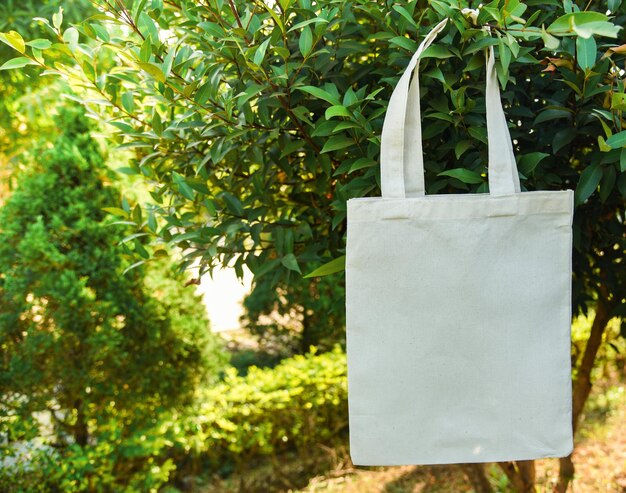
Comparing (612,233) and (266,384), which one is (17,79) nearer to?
(266,384)

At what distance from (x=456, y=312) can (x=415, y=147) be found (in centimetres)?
33

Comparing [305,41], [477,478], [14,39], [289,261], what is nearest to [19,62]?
[14,39]

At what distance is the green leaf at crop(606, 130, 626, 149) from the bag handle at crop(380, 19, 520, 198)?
19 centimetres

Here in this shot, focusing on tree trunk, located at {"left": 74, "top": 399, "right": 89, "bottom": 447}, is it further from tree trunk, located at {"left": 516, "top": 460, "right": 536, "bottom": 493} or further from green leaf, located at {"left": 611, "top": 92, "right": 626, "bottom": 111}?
green leaf, located at {"left": 611, "top": 92, "right": 626, "bottom": 111}

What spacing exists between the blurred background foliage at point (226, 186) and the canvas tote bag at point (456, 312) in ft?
0.52

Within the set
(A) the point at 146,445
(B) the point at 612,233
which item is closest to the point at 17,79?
(A) the point at 146,445

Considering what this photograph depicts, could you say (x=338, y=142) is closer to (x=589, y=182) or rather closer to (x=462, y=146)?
(x=462, y=146)

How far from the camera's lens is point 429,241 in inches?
42.9

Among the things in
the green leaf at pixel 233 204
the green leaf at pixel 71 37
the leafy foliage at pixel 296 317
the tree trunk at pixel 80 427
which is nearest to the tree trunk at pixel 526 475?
the green leaf at pixel 233 204

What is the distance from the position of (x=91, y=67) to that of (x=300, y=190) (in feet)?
2.18

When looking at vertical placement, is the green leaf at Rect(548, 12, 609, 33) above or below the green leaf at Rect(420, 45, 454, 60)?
above

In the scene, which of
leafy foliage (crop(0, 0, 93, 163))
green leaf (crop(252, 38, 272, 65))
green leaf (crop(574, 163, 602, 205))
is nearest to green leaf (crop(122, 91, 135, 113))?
green leaf (crop(252, 38, 272, 65))

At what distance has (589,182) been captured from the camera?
125 centimetres

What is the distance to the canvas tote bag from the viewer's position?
108cm
